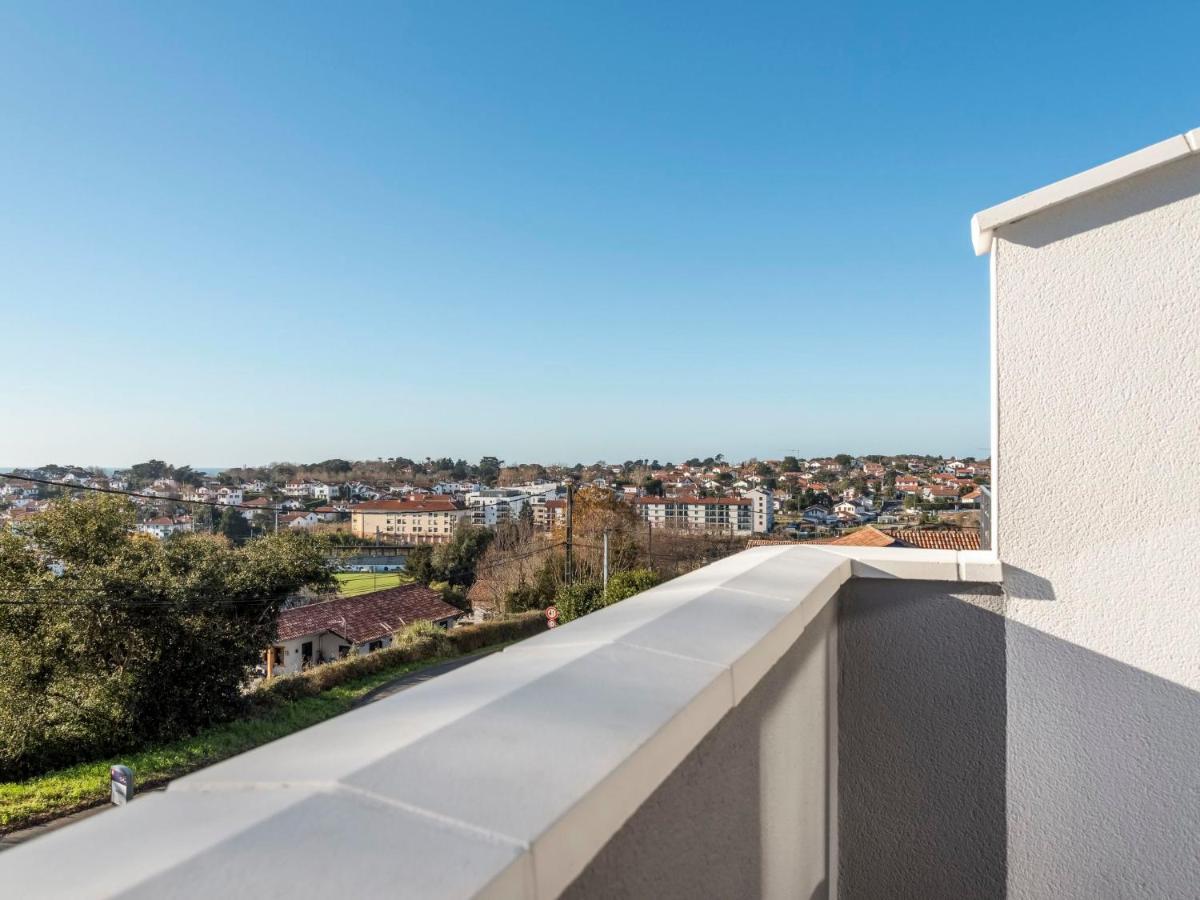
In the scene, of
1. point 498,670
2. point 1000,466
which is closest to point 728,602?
point 498,670

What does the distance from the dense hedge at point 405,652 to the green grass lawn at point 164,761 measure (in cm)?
26

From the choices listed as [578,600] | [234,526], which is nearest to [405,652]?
[578,600]

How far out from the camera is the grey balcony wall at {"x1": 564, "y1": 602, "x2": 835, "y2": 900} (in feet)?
1.98

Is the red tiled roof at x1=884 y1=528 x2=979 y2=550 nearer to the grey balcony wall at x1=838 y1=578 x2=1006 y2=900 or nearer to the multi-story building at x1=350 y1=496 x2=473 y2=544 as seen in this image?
the grey balcony wall at x1=838 y1=578 x2=1006 y2=900

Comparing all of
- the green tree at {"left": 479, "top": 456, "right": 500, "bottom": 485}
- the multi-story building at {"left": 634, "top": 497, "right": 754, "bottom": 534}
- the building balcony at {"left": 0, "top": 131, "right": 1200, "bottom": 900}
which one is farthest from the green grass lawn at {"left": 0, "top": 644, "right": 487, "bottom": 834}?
the green tree at {"left": 479, "top": 456, "right": 500, "bottom": 485}

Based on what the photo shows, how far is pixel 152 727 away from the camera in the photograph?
41.6ft

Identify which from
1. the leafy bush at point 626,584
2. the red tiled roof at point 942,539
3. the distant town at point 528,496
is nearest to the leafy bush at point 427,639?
the distant town at point 528,496

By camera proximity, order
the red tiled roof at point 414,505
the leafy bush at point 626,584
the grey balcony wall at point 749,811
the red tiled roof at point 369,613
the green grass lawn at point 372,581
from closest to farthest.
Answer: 1. the grey balcony wall at point 749,811
2. the leafy bush at point 626,584
3. the red tiled roof at point 369,613
4. the green grass lawn at point 372,581
5. the red tiled roof at point 414,505

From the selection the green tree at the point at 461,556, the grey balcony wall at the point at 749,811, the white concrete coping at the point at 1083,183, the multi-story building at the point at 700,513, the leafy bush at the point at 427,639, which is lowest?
the leafy bush at the point at 427,639

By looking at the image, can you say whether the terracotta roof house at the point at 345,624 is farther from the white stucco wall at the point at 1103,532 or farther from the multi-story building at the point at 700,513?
the white stucco wall at the point at 1103,532

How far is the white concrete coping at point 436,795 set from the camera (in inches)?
12.9

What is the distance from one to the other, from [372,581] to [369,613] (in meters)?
5.12

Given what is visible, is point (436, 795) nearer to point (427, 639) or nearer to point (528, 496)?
point (427, 639)

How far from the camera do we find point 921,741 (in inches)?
63.0
